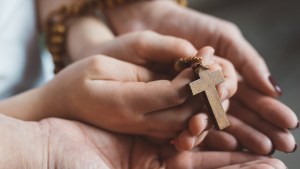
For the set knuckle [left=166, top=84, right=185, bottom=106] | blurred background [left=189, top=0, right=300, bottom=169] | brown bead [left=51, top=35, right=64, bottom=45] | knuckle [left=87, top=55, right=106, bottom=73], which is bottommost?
blurred background [left=189, top=0, right=300, bottom=169]

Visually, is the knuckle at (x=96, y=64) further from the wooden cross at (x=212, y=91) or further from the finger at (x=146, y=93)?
the wooden cross at (x=212, y=91)

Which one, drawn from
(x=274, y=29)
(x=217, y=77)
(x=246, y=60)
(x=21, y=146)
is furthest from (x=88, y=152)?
(x=274, y=29)

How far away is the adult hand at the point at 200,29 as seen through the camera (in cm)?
64

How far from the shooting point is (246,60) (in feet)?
2.16

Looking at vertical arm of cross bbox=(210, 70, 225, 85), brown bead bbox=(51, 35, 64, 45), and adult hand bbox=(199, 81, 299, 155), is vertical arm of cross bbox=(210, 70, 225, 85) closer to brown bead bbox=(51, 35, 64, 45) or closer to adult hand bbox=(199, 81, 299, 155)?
adult hand bbox=(199, 81, 299, 155)

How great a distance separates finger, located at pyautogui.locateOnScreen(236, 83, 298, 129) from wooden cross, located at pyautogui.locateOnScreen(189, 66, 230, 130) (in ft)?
0.41

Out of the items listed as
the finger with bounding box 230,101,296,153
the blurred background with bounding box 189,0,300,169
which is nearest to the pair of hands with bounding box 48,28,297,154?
the finger with bounding box 230,101,296,153

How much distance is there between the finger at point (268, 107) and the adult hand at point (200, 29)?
13 millimetres

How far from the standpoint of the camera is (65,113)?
22.3 inches

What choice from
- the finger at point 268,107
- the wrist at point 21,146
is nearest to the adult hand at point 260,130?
the finger at point 268,107

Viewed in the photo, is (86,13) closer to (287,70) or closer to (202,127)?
(202,127)

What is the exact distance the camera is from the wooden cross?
483 mm

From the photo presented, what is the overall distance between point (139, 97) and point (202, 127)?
0.08 m

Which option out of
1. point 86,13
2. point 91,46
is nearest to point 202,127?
point 91,46
